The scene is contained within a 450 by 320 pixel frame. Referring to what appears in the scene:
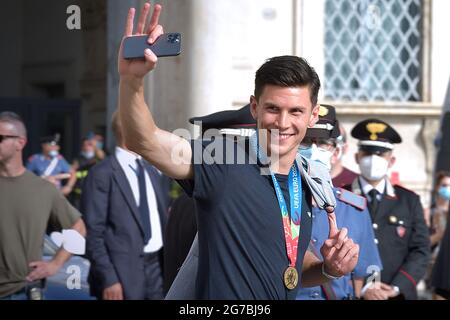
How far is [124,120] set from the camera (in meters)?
3.23

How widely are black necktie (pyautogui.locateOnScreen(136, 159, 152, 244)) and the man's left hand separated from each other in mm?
920

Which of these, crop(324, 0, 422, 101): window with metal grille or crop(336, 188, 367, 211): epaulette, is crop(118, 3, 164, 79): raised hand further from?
crop(324, 0, 422, 101): window with metal grille

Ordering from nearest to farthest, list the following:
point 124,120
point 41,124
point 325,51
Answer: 1. point 124,120
2. point 325,51
3. point 41,124

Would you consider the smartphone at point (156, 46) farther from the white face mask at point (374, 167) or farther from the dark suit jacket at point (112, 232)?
the dark suit jacket at point (112, 232)

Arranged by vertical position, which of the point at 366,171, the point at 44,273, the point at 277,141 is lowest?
the point at 44,273

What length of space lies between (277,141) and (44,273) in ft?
10.7

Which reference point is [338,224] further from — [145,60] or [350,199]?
[145,60]

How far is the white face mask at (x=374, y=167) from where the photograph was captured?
7.10 m

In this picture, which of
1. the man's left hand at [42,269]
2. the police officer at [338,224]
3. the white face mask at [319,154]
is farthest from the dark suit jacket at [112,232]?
the white face mask at [319,154]

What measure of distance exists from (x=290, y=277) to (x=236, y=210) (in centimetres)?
28

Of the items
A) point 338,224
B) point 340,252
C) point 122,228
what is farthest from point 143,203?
point 340,252
